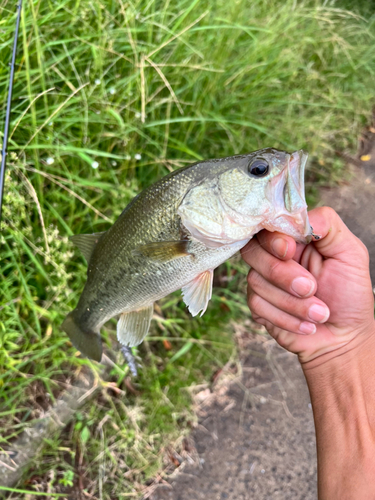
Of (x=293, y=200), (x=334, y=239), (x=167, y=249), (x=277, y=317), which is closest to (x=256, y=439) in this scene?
(x=277, y=317)

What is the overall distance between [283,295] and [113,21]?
208 cm

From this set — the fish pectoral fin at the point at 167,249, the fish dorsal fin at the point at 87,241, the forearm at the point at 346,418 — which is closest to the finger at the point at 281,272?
the fish pectoral fin at the point at 167,249

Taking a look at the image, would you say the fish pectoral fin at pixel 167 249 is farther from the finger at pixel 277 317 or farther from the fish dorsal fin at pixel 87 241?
the finger at pixel 277 317

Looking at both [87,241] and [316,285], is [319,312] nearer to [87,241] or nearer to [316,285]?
[316,285]

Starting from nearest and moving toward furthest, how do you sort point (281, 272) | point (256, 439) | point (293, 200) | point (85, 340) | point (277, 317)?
point (293, 200)
point (281, 272)
point (277, 317)
point (85, 340)
point (256, 439)

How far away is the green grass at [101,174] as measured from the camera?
6.95 ft

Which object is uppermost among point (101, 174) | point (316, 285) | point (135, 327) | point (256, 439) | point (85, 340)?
point (101, 174)

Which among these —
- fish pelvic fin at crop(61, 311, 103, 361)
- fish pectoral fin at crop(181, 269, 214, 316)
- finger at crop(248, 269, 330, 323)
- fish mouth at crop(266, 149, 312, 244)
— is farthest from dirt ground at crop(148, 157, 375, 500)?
fish mouth at crop(266, 149, 312, 244)

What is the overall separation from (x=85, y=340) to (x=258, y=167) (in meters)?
1.27

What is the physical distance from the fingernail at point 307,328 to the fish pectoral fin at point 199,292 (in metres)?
0.48

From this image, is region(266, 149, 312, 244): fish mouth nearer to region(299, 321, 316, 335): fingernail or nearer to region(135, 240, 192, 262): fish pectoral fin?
region(135, 240, 192, 262): fish pectoral fin

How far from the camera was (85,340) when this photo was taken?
6.29 feet

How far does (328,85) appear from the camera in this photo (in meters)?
3.82

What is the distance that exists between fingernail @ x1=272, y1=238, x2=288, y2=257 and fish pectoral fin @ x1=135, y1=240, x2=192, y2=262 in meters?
0.37
